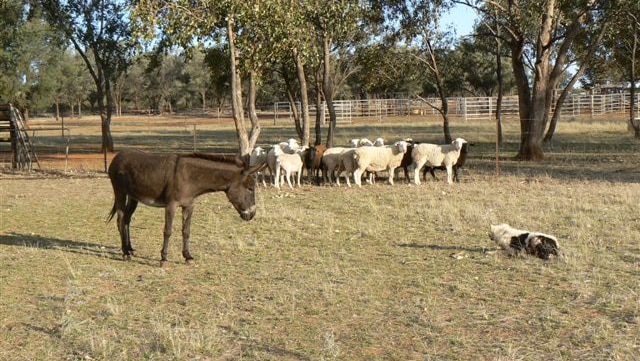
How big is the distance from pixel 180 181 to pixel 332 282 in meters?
2.57

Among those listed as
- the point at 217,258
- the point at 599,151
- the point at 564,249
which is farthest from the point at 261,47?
the point at 599,151

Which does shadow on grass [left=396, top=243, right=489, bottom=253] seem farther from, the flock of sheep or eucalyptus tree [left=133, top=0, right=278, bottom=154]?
eucalyptus tree [left=133, top=0, right=278, bottom=154]

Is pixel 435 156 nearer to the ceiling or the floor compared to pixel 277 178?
nearer to the ceiling

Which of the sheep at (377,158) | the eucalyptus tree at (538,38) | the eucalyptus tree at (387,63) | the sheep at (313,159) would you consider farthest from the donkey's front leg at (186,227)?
the eucalyptus tree at (387,63)

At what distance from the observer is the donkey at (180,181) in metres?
8.80

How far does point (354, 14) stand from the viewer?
23375 millimetres

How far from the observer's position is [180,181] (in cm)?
879

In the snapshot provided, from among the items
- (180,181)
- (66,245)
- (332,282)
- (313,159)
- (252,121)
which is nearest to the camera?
(332,282)

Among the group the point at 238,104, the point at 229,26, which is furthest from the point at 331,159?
the point at 229,26

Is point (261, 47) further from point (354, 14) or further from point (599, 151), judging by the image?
point (599, 151)

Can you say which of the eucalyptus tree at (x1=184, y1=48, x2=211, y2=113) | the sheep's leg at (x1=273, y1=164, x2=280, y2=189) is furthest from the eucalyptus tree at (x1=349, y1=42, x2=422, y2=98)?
the eucalyptus tree at (x1=184, y1=48, x2=211, y2=113)

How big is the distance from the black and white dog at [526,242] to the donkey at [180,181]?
3.59 meters

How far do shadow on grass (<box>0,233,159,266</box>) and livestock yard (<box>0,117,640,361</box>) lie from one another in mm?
59

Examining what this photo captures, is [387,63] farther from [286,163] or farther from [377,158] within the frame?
[286,163]
